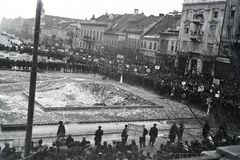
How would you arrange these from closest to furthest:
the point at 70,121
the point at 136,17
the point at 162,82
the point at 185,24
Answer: the point at 70,121 → the point at 162,82 → the point at 185,24 → the point at 136,17

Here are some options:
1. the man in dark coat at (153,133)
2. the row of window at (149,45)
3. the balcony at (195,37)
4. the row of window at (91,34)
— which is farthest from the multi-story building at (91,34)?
the man in dark coat at (153,133)

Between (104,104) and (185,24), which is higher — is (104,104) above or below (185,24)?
below

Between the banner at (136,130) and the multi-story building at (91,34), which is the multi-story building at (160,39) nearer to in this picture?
the multi-story building at (91,34)

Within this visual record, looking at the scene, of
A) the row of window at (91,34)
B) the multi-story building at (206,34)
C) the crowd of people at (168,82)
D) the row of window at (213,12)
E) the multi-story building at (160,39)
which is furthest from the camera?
the row of window at (91,34)

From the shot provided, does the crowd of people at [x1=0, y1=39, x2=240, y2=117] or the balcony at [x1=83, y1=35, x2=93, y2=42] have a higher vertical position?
the balcony at [x1=83, y1=35, x2=93, y2=42]

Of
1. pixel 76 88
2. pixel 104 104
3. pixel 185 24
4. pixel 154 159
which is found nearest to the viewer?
pixel 154 159

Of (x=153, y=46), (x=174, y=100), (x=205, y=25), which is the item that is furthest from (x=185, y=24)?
(x=174, y=100)

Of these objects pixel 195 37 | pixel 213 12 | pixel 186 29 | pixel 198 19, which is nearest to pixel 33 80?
pixel 213 12

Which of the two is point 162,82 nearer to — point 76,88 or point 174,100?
point 174,100

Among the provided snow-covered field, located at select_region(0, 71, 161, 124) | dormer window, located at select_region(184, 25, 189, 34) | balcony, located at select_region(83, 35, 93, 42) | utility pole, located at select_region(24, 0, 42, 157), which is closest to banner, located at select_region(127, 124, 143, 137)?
snow-covered field, located at select_region(0, 71, 161, 124)

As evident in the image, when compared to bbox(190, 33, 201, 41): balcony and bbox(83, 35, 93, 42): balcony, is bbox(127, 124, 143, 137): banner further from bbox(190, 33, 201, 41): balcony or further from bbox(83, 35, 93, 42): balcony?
bbox(83, 35, 93, 42): balcony

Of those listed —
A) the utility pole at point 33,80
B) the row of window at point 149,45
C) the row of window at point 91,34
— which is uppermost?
Result: the row of window at point 91,34
